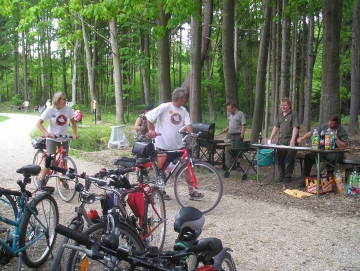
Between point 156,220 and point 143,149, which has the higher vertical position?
point 143,149

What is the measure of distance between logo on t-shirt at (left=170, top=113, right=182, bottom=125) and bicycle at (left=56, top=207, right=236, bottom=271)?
13.1 feet

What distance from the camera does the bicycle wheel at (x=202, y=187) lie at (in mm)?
5773

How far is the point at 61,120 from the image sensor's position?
6.42 meters

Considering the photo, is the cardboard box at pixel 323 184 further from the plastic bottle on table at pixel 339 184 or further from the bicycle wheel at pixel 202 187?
the bicycle wheel at pixel 202 187

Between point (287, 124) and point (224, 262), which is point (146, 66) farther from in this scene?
point (224, 262)

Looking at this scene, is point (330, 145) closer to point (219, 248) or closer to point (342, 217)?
point (342, 217)

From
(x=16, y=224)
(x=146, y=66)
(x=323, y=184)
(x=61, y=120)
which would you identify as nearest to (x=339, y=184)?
(x=323, y=184)

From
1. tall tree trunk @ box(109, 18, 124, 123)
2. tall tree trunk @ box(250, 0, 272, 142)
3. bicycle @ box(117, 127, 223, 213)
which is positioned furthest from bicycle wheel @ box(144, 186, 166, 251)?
tall tree trunk @ box(109, 18, 124, 123)

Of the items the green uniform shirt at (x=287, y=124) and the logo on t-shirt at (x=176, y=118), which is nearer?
the logo on t-shirt at (x=176, y=118)

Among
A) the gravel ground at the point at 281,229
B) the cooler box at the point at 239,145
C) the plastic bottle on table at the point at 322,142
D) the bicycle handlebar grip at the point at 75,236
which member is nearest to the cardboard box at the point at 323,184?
the gravel ground at the point at 281,229

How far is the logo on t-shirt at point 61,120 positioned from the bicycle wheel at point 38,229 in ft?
9.39

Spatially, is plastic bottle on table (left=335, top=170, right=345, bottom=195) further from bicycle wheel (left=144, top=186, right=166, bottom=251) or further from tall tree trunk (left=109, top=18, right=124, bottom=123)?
tall tree trunk (left=109, top=18, right=124, bottom=123)

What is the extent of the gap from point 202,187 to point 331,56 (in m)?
4.38

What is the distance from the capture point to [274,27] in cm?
1519
